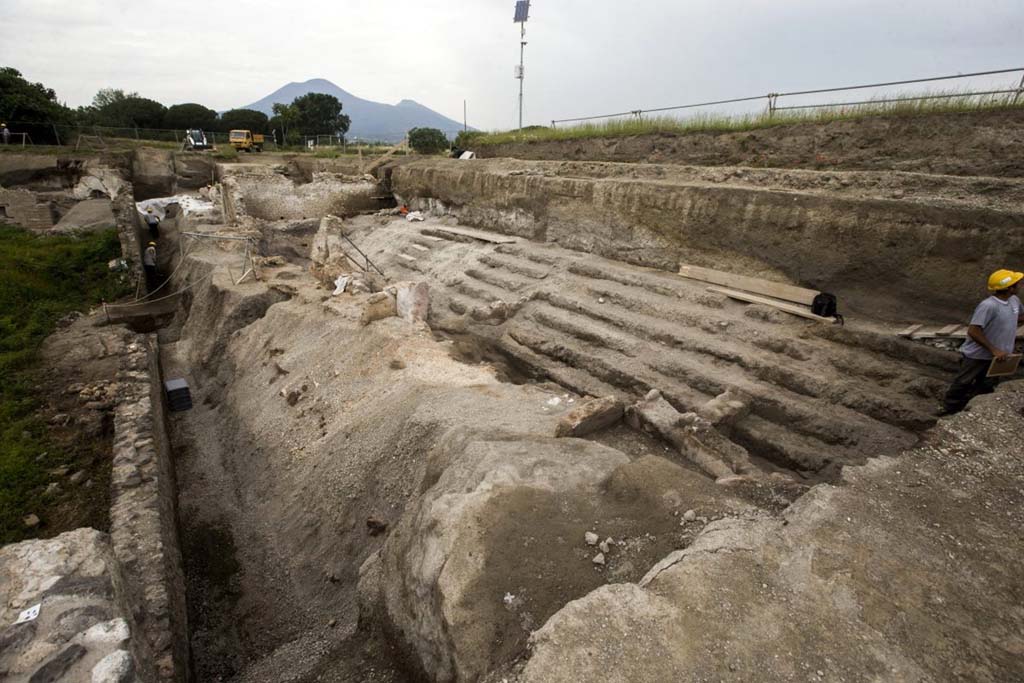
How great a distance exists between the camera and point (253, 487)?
259 inches

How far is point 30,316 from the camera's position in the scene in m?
10.9

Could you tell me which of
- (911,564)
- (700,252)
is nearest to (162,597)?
(911,564)

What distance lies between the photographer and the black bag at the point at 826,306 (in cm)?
665

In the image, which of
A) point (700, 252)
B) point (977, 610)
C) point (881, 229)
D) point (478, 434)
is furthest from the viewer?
point (700, 252)

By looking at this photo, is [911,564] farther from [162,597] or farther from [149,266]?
[149,266]

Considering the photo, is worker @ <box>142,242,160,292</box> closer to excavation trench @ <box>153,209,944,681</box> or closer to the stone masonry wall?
excavation trench @ <box>153,209,944,681</box>

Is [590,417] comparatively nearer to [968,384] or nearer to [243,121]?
[968,384]

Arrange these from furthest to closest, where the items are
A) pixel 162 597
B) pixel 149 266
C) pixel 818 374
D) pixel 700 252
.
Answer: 1. pixel 149 266
2. pixel 700 252
3. pixel 818 374
4. pixel 162 597

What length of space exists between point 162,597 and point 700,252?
8.36m

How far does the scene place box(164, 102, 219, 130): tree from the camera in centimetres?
3897

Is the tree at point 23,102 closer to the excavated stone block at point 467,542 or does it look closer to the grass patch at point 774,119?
the grass patch at point 774,119

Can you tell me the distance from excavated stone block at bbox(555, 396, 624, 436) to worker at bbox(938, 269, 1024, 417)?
3.22 metres

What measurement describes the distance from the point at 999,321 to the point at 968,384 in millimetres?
666

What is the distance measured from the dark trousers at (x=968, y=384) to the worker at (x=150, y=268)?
55.3 ft
